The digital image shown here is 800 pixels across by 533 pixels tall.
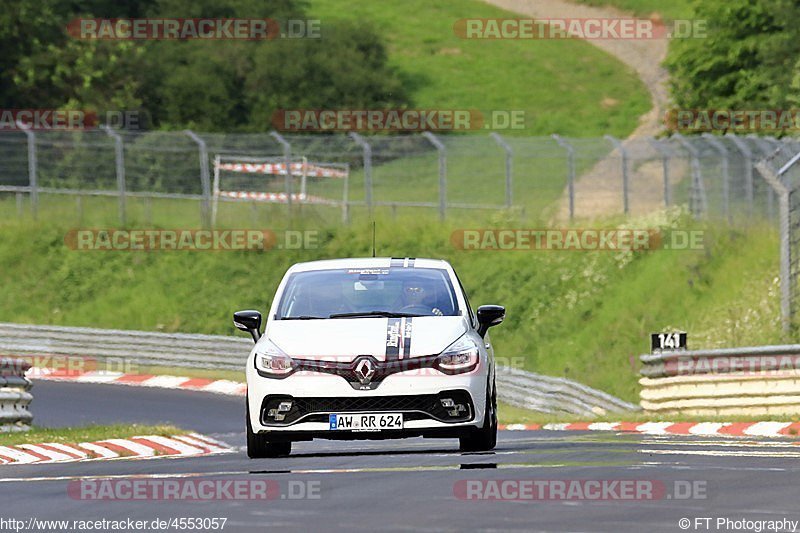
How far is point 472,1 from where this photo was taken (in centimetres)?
9550

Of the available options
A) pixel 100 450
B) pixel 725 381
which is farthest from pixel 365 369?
pixel 725 381

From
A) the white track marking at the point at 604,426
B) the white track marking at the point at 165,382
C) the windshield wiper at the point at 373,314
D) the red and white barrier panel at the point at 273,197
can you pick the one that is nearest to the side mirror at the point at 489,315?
the windshield wiper at the point at 373,314

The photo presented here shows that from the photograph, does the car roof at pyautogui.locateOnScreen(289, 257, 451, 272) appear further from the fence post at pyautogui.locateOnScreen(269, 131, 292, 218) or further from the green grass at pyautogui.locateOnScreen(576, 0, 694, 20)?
the green grass at pyautogui.locateOnScreen(576, 0, 694, 20)

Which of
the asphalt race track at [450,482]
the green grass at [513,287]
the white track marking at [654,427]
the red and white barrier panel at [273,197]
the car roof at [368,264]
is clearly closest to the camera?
the asphalt race track at [450,482]

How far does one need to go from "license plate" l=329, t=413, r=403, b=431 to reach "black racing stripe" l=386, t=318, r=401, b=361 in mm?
415

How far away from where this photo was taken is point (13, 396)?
64.2ft

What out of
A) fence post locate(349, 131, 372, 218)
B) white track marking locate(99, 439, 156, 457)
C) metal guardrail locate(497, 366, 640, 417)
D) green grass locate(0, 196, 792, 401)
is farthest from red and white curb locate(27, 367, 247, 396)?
white track marking locate(99, 439, 156, 457)

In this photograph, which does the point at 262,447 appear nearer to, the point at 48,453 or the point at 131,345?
the point at 48,453

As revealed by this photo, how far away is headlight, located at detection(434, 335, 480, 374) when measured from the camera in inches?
540

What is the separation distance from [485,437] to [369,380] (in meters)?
1.15

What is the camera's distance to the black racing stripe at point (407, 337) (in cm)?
1368

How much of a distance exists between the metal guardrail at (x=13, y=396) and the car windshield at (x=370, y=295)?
555cm

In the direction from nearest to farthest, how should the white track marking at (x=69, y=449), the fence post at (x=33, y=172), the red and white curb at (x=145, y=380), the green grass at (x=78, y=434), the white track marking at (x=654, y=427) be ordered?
the white track marking at (x=69, y=449), the green grass at (x=78, y=434), the white track marking at (x=654, y=427), the red and white curb at (x=145, y=380), the fence post at (x=33, y=172)

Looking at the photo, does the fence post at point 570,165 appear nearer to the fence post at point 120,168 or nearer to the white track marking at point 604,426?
the fence post at point 120,168
